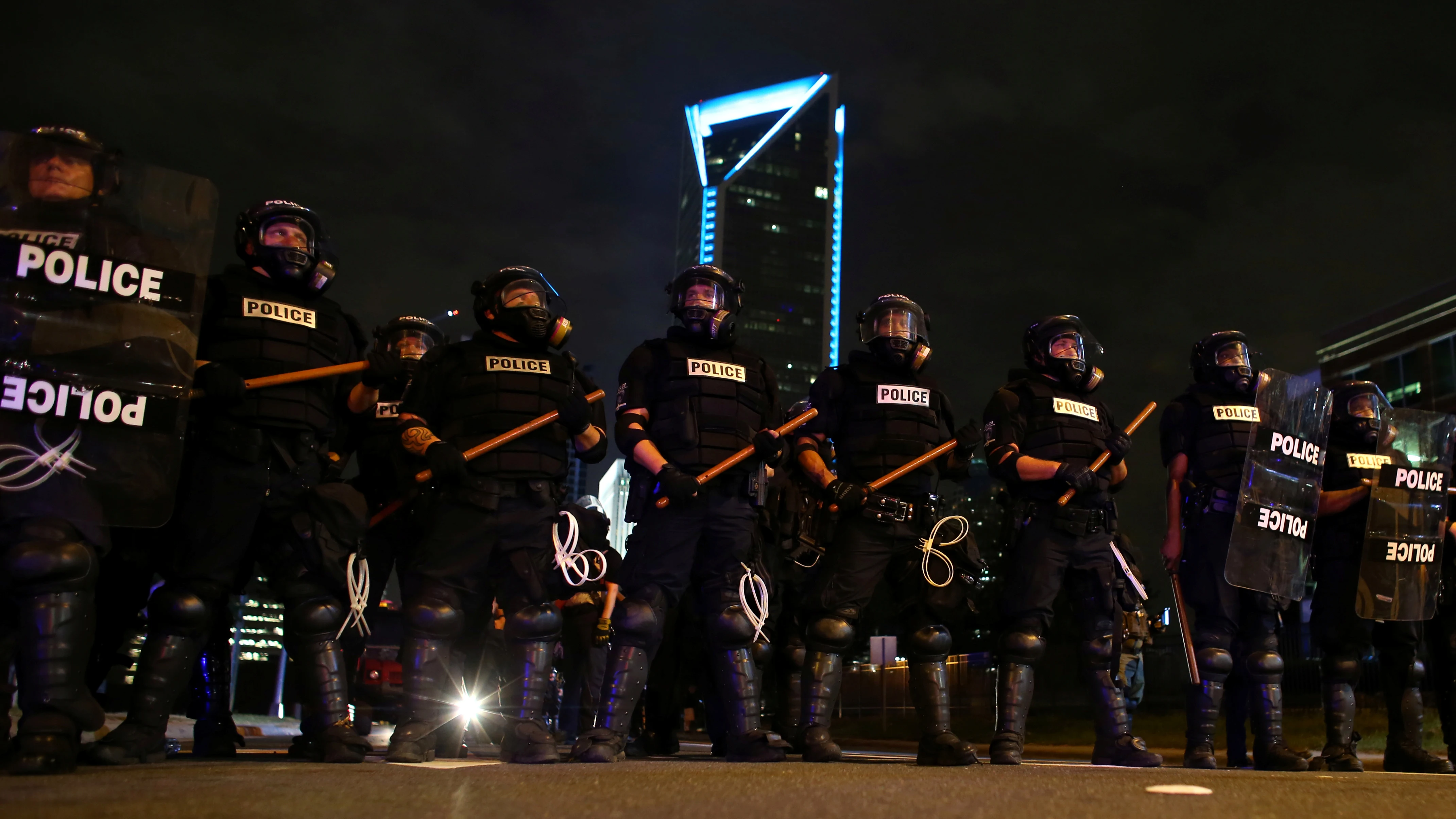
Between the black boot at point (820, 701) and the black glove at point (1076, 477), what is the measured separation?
1593 mm

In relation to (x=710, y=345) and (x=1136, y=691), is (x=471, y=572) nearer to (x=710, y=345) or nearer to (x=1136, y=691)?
(x=710, y=345)

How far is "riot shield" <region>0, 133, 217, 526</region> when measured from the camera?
4238mm

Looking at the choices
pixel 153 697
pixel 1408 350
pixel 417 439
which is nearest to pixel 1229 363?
pixel 417 439

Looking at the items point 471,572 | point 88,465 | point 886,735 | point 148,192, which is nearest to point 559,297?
point 471,572

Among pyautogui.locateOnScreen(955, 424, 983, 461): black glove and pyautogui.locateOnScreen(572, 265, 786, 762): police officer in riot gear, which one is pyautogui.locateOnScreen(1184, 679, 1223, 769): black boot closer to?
pyautogui.locateOnScreen(955, 424, 983, 461): black glove

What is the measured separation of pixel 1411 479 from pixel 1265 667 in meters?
1.80

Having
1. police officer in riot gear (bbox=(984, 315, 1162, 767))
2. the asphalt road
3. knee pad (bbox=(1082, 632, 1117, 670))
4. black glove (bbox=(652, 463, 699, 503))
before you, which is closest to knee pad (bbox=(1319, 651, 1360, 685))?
police officer in riot gear (bbox=(984, 315, 1162, 767))

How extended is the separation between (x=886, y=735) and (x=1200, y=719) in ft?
51.1

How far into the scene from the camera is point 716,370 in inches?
237

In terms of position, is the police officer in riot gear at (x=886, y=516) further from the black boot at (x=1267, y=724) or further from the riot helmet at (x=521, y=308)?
the black boot at (x=1267, y=724)

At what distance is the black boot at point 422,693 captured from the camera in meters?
4.98

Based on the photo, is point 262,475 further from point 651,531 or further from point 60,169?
point 651,531

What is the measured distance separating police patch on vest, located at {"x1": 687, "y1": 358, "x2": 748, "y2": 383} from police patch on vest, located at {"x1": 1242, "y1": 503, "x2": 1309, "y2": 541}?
314cm

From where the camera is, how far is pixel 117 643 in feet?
18.2
